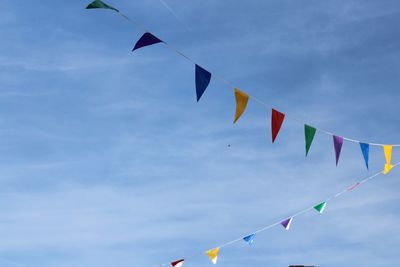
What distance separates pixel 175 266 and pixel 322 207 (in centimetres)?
448

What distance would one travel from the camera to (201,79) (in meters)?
16.6

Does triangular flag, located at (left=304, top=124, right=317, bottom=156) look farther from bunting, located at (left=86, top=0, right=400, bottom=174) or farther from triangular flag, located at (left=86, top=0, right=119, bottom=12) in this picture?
triangular flag, located at (left=86, top=0, right=119, bottom=12)

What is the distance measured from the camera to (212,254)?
21297 millimetres

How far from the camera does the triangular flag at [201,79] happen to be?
54.3 ft

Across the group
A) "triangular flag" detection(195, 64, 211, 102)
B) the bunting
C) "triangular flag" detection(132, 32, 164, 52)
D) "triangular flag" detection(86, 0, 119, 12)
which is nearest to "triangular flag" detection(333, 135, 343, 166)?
the bunting

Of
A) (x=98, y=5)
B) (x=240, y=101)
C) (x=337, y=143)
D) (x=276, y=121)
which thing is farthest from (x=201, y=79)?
(x=337, y=143)

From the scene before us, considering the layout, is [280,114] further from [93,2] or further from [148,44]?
[93,2]

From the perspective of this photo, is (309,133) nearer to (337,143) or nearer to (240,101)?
(337,143)

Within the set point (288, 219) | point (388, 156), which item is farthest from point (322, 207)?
point (388, 156)

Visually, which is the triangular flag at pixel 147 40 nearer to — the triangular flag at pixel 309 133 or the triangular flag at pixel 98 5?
the triangular flag at pixel 98 5

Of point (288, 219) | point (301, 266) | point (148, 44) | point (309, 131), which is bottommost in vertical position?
point (301, 266)

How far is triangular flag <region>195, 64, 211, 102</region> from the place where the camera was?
16547 mm

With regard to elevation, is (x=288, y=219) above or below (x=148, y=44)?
below

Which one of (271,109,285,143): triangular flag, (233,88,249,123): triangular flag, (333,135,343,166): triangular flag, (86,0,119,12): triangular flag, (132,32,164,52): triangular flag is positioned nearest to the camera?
(86,0,119,12): triangular flag
